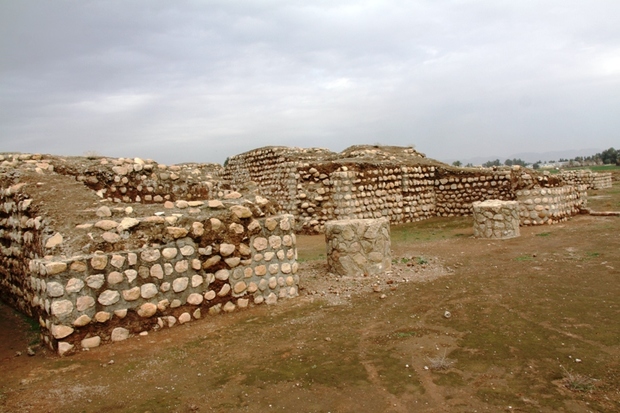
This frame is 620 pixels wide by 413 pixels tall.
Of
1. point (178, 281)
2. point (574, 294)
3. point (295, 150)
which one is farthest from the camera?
point (295, 150)

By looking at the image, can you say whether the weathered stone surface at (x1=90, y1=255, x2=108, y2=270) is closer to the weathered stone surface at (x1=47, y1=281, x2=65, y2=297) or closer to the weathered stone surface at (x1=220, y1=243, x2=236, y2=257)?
the weathered stone surface at (x1=47, y1=281, x2=65, y2=297)

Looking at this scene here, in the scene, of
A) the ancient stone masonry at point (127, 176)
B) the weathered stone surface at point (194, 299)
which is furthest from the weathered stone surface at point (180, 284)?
the ancient stone masonry at point (127, 176)

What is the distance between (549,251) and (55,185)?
910 centimetres

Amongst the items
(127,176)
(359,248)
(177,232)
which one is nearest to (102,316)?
(177,232)

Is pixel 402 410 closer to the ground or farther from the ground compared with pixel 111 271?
closer to the ground

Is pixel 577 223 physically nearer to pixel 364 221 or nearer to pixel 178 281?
pixel 364 221

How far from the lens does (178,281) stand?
18.1ft

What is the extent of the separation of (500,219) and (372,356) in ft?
27.3

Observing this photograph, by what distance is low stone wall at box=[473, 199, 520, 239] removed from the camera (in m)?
11.4

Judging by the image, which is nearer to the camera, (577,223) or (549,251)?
(549,251)

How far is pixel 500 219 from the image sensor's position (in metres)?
11.4

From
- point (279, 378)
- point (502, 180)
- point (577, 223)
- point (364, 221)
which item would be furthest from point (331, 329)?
point (502, 180)

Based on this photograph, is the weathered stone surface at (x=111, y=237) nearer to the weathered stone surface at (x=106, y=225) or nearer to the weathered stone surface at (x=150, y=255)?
the weathered stone surface at (x=106, y=225)

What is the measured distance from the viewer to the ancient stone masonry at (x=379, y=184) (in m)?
15.1
